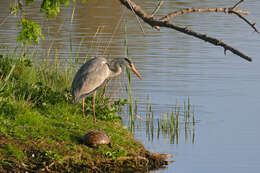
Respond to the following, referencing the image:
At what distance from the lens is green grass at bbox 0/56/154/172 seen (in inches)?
293

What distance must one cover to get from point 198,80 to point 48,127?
7343 mm

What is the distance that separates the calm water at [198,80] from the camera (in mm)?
9695

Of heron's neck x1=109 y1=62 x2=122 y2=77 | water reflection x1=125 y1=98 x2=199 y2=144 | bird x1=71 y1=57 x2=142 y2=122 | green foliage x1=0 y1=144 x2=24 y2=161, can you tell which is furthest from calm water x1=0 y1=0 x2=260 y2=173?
green foliage x1=0 y1=144 x2=24 y2=161

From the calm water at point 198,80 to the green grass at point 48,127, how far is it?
0.84 meters

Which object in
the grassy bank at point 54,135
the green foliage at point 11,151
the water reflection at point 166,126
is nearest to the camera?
the green foliage at point 11,151

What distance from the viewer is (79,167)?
7.50 m

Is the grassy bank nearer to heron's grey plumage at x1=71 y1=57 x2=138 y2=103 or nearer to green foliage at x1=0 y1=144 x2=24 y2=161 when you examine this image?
green foliage at x1=0 y1=144 x2=24 y2=161

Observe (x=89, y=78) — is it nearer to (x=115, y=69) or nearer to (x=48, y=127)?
(x=115, y=69)

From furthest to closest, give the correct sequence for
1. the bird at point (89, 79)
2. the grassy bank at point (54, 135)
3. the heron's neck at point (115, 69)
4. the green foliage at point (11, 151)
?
the heron's neck at point (115, 69) → the bird at point (89, 79) → the grassy bank at point (54, 135) → the green foliage at point (11, 151)

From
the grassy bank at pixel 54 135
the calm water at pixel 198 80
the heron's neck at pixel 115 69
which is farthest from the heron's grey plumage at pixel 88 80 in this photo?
the calm water at pixel 198 80

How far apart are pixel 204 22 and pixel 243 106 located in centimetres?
1377

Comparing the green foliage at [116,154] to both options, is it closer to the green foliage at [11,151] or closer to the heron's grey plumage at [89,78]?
the green foliage at [11,151]

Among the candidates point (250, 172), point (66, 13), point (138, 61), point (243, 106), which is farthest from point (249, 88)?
point (66, 13)

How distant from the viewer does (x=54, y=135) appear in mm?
8039
